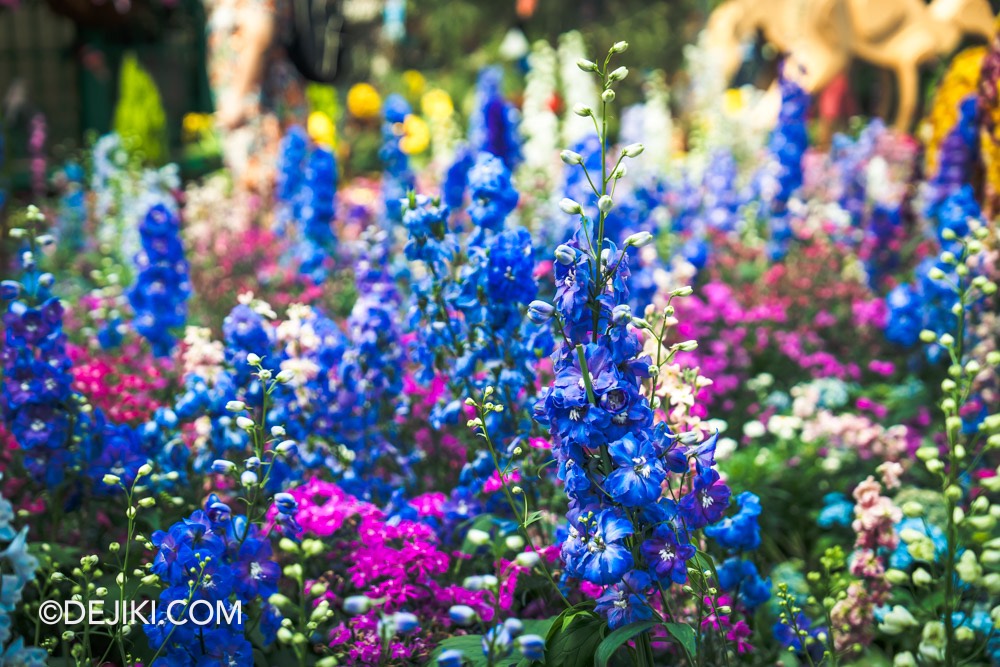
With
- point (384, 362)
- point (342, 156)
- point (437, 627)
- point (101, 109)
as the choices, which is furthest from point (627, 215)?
point (101, 109)

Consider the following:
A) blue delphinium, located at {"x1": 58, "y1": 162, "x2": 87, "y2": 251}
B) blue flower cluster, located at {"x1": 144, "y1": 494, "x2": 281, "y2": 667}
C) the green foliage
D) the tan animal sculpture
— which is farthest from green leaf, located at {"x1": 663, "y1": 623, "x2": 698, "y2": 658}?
the tan animal sculpture

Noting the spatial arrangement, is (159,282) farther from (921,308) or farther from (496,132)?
(921,308)

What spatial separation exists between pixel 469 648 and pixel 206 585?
0.59 m

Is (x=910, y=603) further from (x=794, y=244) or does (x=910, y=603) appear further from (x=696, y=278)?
(x=794, y=244)

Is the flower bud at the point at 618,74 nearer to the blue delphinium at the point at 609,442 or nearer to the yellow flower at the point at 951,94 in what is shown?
the blue delphinium at the point at 609,442

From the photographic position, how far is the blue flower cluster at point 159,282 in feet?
14.2

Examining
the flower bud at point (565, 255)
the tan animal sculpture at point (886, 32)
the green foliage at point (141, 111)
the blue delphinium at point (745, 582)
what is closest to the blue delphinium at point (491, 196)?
the flower bud at point (565, 255)

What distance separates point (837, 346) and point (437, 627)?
3678 millimetres

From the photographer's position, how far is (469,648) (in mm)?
2047

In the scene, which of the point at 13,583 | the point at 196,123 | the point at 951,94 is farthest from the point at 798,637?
the point at 196,123

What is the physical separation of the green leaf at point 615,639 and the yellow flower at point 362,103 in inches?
524

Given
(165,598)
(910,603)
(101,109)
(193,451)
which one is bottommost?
(910,603)

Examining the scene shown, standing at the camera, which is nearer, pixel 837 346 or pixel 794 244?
pixel 837 346

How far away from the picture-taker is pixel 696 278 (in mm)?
5938
